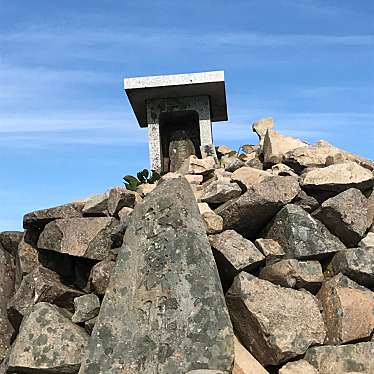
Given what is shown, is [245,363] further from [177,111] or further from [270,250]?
[177,111]

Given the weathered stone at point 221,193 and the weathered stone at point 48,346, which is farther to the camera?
the weathered stone at point 221,193

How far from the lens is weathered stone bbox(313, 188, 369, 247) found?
807 cm

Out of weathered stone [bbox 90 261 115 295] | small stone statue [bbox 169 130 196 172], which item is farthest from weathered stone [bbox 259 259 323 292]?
small stone statue [bbox 169 130 196 172]

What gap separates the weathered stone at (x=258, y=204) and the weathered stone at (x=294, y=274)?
0.80 m

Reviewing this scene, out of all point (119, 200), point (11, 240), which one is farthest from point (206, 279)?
point (11, 240)

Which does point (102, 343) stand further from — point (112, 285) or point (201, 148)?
point (201, 148)

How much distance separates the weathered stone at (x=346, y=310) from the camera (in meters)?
7.14

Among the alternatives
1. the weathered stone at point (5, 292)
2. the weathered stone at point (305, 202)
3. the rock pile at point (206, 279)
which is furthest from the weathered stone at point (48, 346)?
the weathered stone at point (305, 202)

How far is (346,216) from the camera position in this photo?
8.06 m

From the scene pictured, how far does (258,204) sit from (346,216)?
48.5 inches

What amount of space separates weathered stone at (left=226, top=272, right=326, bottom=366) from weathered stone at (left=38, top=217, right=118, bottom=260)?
2.08 m

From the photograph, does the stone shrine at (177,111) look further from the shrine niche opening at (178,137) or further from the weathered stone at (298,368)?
the weathered stone at (298,368)

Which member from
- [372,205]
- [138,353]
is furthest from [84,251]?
[372,205]

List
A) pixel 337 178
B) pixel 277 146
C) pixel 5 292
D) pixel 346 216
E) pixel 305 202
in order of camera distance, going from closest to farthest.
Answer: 1. pixel 346 216
2. pixel 305 202
3. pixel 337 178
4. pixel 5 292
5. pixel 277 146
